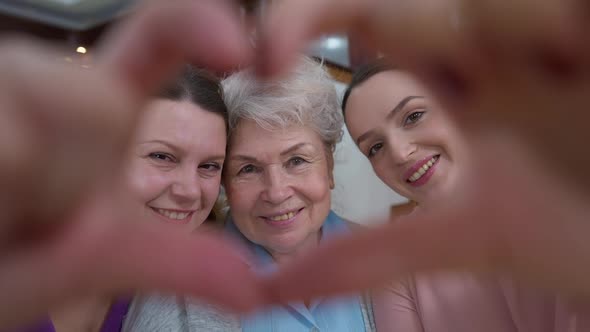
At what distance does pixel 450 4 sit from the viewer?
130 mm

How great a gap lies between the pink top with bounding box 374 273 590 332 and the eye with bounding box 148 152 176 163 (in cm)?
40

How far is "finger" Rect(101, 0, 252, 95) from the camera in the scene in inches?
5.8

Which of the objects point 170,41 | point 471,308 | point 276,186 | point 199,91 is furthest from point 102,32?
point 170,41

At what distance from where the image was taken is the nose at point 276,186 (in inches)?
32.3

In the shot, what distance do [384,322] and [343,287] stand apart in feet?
2.07

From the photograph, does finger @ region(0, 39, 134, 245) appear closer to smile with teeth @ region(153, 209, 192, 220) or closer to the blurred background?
smile with teeth @ region(153, 209, 192, 220)

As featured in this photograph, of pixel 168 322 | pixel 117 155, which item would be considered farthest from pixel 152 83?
pixel 168 322

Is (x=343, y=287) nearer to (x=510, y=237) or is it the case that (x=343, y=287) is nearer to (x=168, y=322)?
(x=510, y=237)

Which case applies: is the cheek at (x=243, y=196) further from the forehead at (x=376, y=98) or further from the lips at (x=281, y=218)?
the forehead at (x=376, y=98)

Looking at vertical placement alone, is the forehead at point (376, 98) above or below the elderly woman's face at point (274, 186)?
above

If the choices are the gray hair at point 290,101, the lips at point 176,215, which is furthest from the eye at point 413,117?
the lips at point 176,215

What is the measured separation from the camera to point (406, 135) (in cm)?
81

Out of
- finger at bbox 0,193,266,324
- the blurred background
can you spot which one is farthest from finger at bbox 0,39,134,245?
the blurred background

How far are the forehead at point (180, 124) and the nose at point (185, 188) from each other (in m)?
0.05
